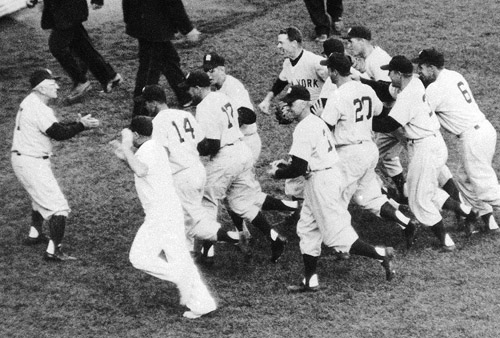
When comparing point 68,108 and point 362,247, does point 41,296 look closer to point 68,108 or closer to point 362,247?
point 362,247

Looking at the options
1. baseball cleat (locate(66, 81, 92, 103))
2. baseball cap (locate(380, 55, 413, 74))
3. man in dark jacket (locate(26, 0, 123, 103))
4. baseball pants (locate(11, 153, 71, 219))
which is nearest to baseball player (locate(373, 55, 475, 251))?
baseball cap (locate(380, 55, 413, 74))

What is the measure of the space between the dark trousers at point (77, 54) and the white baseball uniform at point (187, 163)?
4.15 metres

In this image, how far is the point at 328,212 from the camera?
840cm

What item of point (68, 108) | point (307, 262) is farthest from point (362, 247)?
point (68, 108)

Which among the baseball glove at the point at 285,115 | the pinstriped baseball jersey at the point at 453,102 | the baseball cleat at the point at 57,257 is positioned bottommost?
the baseball cleat at the point at 57,257

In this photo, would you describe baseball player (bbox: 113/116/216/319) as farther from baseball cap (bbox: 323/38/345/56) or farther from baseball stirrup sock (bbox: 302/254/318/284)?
baseball cap (bbox: 323/38/345/56)

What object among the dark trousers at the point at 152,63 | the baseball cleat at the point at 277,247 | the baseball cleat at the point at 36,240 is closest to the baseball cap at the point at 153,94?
the baseball cleat at the point at 277,247

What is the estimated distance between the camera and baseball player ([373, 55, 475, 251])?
905 cm

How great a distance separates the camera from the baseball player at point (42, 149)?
9086 millimetres

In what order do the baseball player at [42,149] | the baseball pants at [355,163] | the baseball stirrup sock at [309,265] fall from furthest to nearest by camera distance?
the baseball player at [42,149]
the baseball pants at [355,163]
the baseball stirrup sock at [309,265]

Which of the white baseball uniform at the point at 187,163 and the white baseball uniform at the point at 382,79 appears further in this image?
the white baseball uniform at the point at 382,79

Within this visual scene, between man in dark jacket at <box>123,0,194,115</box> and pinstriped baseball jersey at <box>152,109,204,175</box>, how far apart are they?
2959 mm

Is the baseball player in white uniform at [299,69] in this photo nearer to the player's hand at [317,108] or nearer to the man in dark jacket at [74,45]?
the player's hand at [317,108]

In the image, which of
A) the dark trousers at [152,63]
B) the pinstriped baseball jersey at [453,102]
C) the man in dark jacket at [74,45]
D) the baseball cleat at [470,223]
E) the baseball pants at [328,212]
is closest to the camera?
the baseball pants at [328,212]
